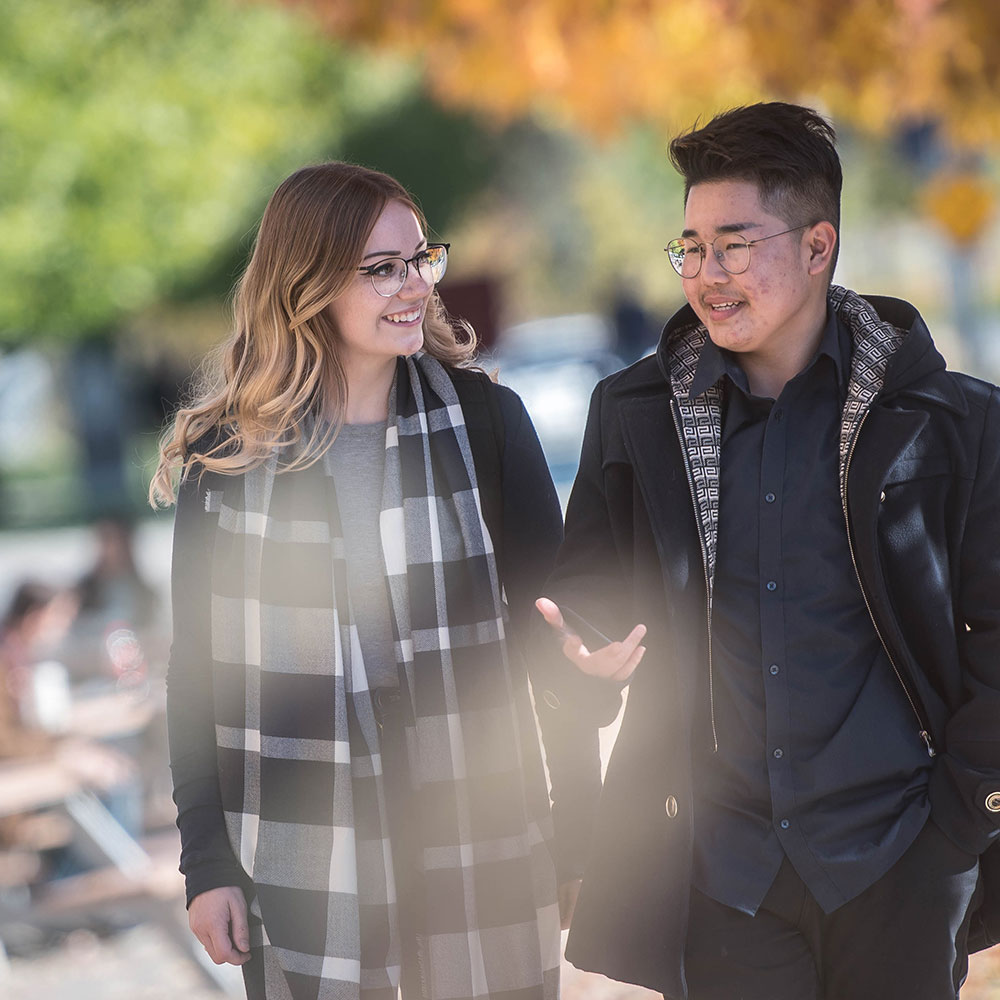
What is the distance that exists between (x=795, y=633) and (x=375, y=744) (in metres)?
0.81

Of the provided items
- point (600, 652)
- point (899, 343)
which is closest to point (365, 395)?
point (600, 652)

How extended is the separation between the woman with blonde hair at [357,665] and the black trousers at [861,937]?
429 millimetres

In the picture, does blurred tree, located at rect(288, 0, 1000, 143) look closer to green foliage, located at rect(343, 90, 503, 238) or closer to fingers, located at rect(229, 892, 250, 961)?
Answer: fingers, located at rect(229, 892, 250, 961)

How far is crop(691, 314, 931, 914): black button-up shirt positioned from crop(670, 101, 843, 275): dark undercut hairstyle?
373mm

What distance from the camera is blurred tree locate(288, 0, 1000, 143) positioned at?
6.74m

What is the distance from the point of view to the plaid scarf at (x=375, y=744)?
8.61 ft

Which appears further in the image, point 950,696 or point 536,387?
point 536,387

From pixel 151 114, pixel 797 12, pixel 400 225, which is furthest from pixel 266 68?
pixel 400 225

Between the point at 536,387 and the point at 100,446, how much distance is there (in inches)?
301

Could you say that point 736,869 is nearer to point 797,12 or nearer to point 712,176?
point 712,176

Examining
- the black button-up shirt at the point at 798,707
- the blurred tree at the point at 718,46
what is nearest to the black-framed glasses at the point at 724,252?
the black button-up shirt at the point at 798,707

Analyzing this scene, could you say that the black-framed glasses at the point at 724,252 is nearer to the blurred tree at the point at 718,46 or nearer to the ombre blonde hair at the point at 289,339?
the ombre blonde hair at the point at 289,339

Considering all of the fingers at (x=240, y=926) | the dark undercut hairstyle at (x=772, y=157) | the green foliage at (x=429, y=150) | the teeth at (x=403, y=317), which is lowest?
the fingers at (x=240, y=926)

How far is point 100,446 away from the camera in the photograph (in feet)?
79.9
